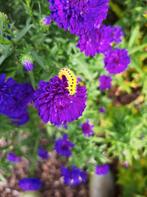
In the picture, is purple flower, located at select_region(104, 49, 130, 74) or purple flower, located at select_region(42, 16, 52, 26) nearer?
purple flower, located at select_region(42, 16, 52, 26)

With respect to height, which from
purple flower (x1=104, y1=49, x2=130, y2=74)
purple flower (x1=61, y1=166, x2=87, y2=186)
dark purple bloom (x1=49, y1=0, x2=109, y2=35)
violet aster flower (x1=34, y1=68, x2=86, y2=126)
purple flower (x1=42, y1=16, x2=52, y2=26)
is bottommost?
violet aster flower (x1=34, y1=68, x2=86, y2=126)

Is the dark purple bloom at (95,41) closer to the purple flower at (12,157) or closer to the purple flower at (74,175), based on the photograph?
the purple flower at (74,175)

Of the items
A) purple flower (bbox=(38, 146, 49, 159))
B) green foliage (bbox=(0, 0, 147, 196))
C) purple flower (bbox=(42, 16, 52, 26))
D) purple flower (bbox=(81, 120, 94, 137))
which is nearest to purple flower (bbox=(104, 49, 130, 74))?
green foliage (bbox=(0, 0, 147, 196))

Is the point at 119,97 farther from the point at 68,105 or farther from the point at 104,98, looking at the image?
the point at 68,105

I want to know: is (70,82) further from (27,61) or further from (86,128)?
(86,128)

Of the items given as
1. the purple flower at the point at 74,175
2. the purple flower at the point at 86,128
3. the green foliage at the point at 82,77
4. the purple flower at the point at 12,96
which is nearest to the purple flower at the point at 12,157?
the green foliage at the point at 82,77

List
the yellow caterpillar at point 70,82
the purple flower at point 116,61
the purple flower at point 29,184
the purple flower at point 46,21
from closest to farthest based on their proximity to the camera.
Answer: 1. the yellow caterpillar at point 70,82
2. the purple flower at point 46,21
3. the purple flower at point 116,61
4. the purple flower at point 29,184

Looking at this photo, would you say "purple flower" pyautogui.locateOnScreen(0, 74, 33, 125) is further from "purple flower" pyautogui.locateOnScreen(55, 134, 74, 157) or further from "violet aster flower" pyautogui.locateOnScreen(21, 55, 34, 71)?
"purple flower" pyautogui.locateOnScreen(55, 134, 74, 157)

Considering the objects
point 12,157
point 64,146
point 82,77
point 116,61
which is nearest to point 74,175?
point 64,146
